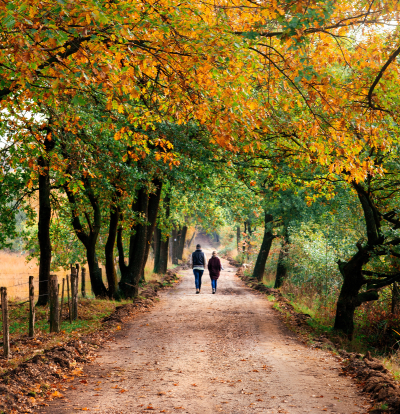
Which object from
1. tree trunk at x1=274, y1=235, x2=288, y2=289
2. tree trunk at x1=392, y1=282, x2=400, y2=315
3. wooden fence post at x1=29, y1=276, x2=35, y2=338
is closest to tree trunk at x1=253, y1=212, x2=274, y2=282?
tree trunk at x1=274, y1=235, x2=288, y2=289

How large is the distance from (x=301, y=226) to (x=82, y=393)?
1637 cm

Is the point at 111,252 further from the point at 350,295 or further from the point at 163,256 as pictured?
the point at 163,256

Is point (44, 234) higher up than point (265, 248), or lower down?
higher up

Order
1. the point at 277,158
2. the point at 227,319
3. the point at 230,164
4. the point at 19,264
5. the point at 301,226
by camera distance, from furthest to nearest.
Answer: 1. the point at 19,264
2. the point at 301,226
3. the point at 230,164
4. the point at 227,319
5. the point at 277,158

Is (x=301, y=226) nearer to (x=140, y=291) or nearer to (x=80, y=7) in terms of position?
(x=140, y=291)

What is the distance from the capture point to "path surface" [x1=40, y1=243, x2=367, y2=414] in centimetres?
573

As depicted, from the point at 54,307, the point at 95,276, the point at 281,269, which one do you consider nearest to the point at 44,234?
the point at 95,276

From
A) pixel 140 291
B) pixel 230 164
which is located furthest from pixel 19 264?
pixel 230 164

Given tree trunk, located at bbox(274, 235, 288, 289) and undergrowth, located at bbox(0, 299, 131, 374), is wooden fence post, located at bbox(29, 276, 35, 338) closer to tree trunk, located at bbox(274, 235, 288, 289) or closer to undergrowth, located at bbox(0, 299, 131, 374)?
undergrowth, located at bbox(0, 299, 131, 374)

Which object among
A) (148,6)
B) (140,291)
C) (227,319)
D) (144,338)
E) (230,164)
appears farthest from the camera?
(140,291)

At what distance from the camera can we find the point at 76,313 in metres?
12.0

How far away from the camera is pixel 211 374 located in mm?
7230

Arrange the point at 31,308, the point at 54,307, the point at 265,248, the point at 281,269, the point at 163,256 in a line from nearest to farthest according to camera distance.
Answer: the point at 31,308
the point at 54,307
the point at 281,269
the point at 265,248
the point at 163,256

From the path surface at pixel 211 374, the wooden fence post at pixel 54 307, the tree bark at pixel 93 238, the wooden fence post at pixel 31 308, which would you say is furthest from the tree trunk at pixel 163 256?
the wooden fence post at pixel 31 308
